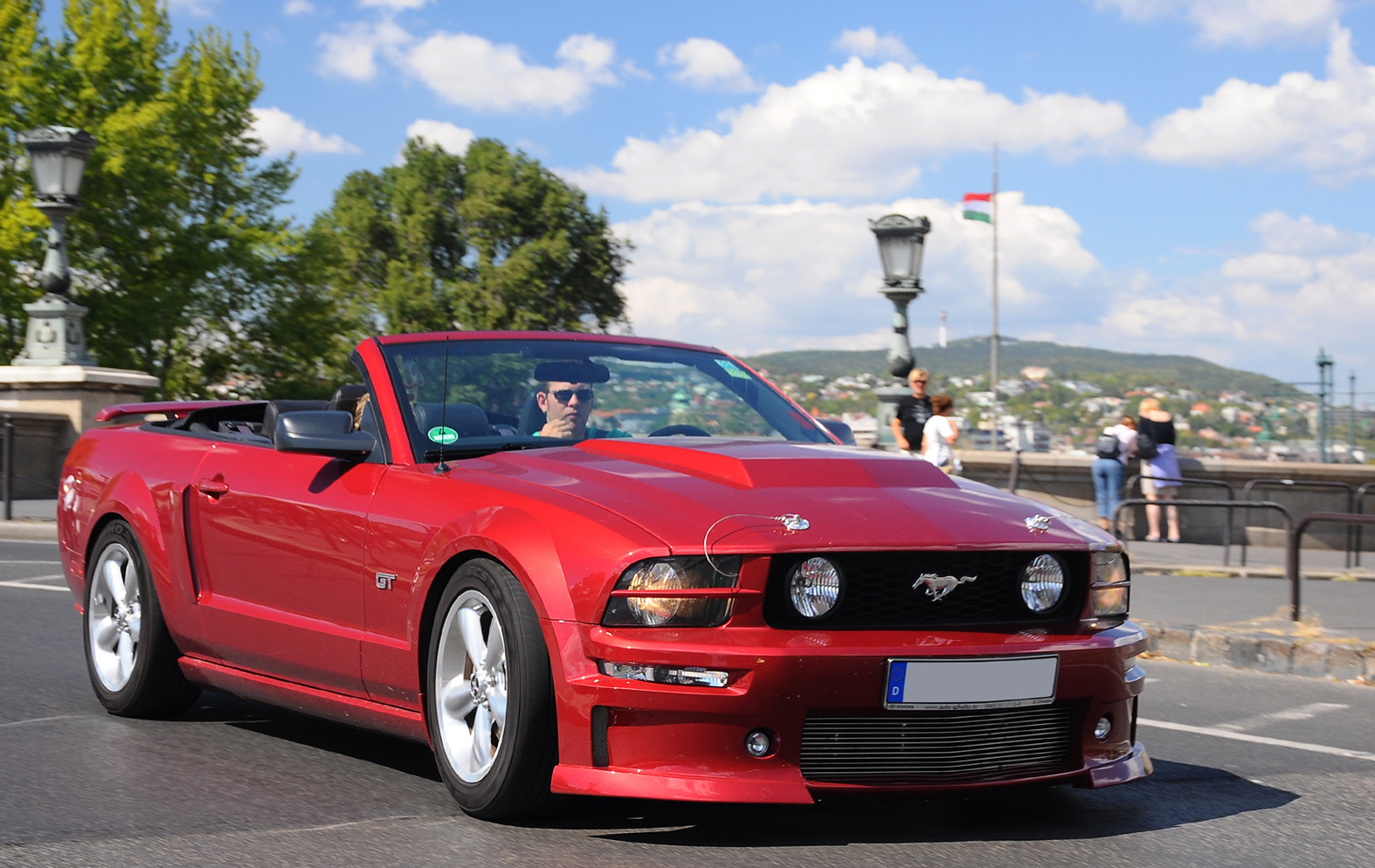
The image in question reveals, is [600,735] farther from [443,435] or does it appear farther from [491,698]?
[443,435]

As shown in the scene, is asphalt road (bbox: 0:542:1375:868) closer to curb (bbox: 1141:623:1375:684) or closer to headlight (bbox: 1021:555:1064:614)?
headlight (bbox: 1021:555:1064:614)

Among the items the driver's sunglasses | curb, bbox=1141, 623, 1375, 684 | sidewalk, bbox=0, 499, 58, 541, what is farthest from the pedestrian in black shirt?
the driver's sunglasses

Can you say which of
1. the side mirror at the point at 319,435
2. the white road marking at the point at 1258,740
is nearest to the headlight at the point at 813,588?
the side mirror at the point at 319,435

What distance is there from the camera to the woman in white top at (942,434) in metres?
14.2

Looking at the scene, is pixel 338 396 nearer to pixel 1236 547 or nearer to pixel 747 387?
pixel 747 387

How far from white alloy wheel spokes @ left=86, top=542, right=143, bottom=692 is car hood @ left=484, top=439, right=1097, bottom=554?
2139 millimetres

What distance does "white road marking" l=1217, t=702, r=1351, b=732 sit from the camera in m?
6.67

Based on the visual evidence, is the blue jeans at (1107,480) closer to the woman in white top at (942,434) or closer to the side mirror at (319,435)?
the woman in white top at (942,434)

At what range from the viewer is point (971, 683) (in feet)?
12.8

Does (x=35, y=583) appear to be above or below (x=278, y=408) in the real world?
below

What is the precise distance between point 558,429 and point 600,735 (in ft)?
4.79

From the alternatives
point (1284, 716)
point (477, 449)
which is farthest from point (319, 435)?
point (1284, 716)

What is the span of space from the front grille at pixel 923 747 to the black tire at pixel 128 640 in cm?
298

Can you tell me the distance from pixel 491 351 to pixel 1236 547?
13.1 m
